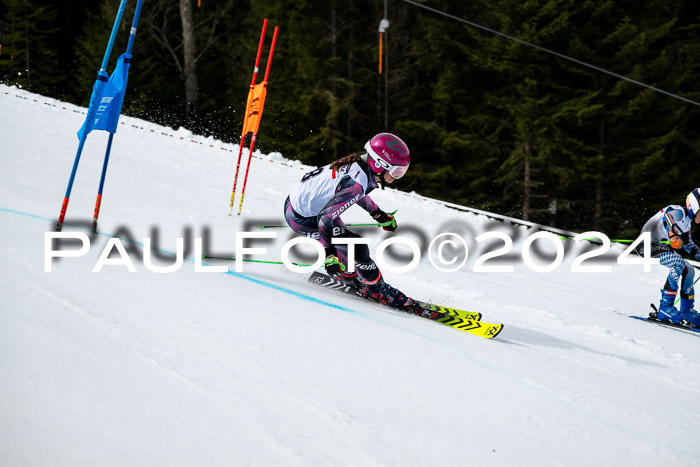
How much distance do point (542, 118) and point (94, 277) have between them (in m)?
18.9

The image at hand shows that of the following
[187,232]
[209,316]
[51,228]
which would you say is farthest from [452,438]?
[187,232]

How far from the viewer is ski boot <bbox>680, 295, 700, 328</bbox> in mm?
7508

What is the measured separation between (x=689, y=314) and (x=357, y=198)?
4888 millimetres

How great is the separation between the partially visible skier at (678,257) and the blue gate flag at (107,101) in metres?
6.34

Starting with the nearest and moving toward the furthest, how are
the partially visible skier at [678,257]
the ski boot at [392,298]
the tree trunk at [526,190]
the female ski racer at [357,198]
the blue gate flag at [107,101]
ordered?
the female ski racer at [357,198]
the ski boot at [392,298]
the blue gate flag at [107,101]
the partially visible skier at [678,257]
the tree trunk at [526,190]

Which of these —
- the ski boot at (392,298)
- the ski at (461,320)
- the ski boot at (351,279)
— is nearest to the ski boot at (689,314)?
the ski at (461,320)

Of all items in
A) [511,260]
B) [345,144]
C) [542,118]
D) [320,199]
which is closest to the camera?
[320,199]

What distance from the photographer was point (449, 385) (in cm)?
360

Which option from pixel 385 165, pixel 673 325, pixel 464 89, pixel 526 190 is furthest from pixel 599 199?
pixel 385 165

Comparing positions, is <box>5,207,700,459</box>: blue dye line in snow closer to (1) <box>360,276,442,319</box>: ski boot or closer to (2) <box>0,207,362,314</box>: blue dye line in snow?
(2) <box>0,207,362,314</box>: blue dye line in snow

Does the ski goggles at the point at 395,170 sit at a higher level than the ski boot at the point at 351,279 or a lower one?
higher

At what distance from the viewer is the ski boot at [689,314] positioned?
7.51 metres

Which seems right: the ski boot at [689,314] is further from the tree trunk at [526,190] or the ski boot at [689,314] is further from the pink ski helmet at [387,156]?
→ the tree trunk at [526,190]

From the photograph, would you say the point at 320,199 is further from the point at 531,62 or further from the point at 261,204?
the point at 531,62
